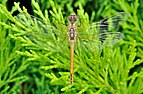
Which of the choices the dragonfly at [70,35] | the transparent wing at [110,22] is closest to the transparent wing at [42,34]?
the dragonfly at [70,35]

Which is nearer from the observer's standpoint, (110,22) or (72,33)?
(72,33)

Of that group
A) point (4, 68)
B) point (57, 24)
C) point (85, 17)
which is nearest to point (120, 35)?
point (85, 17)

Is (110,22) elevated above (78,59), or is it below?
above

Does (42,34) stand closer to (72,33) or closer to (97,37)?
(72,33)

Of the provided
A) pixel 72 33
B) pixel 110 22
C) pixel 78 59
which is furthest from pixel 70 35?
pixel 110 22

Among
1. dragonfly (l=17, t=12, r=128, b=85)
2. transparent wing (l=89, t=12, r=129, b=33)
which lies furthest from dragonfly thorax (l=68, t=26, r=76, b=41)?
transparent wing (l=89, t=12, r=129, b=33)

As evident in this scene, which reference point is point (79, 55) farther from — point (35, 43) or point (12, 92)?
point (12, 92)

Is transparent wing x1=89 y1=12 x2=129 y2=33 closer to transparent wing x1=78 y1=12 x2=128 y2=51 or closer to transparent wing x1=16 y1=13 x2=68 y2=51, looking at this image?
transparent wing x1=78 y1=12 x2=128 y2=51
